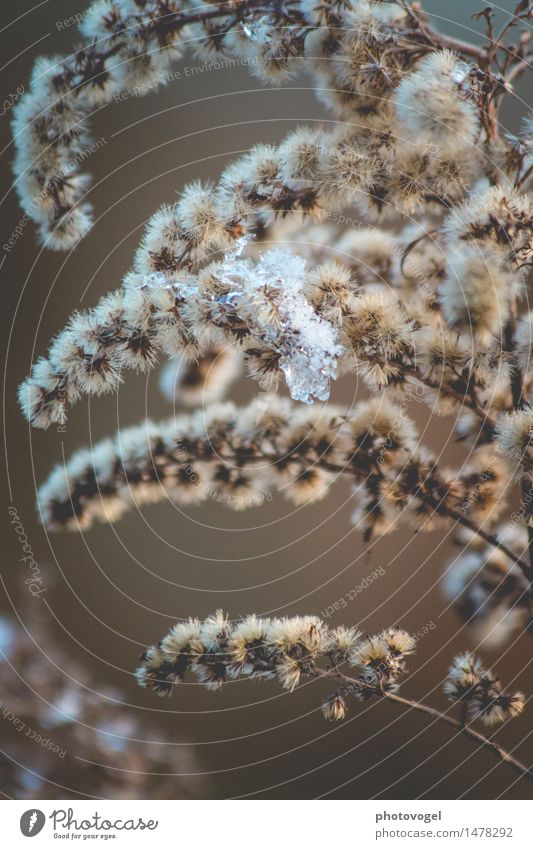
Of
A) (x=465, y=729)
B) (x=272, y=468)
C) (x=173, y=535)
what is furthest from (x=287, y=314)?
(x=465, y=729)

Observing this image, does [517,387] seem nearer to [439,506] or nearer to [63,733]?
[439,506]

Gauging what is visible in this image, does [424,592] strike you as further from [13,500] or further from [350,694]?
[13,500]

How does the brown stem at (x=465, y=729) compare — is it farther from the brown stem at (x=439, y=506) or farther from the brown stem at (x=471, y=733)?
the brown stem at (x=439, y=506)
